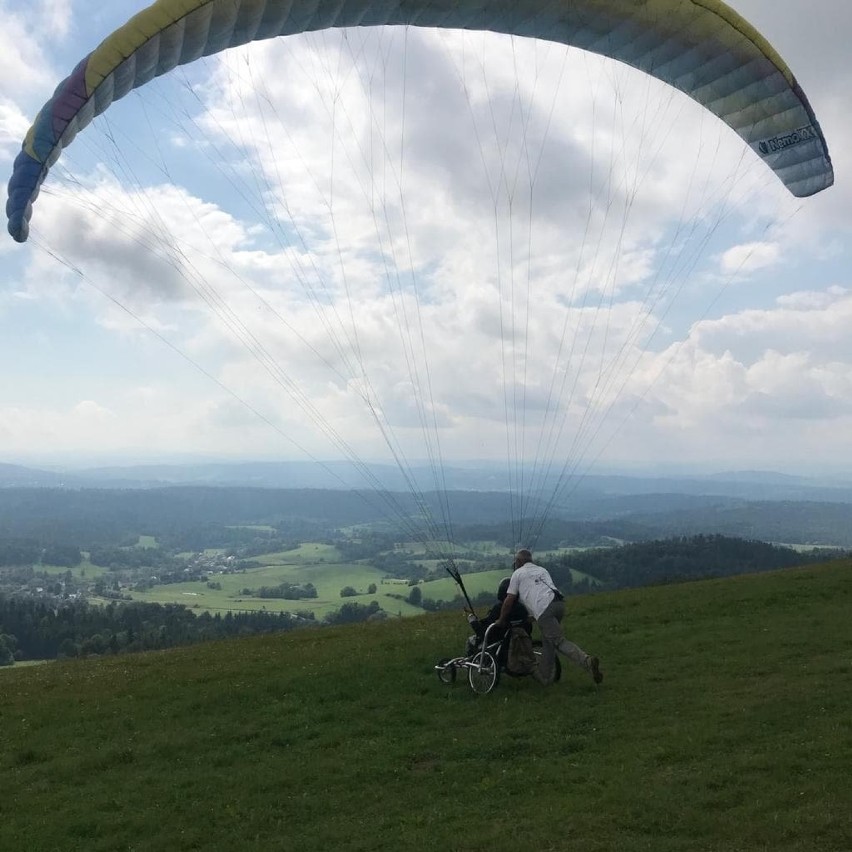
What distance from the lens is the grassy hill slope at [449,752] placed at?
6.96m

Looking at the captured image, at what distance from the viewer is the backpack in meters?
12.0

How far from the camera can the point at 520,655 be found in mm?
12055

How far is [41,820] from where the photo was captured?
8578 mm

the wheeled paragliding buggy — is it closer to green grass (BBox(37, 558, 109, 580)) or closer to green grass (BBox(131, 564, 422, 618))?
green grass (BBox(131, 564, 422, 618))

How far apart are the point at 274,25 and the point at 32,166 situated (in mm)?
5121

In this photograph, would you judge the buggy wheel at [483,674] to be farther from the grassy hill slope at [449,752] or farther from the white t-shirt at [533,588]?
the white t-shirt at [533,588]

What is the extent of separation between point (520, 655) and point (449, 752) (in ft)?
9.83

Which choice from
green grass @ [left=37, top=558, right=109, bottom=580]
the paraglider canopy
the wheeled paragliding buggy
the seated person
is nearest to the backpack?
the wheeled paragliding buggy

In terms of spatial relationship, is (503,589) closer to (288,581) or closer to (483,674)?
(483,674)

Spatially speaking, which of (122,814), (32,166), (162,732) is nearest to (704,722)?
(122,814)

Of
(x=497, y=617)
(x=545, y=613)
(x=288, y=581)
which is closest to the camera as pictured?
(x=545, y=613)

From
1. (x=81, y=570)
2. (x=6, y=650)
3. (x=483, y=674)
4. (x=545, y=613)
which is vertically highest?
(x=545, y=613)

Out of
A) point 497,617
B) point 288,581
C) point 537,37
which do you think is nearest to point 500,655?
point 497,617

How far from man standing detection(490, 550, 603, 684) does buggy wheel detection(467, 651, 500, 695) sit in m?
0.60
